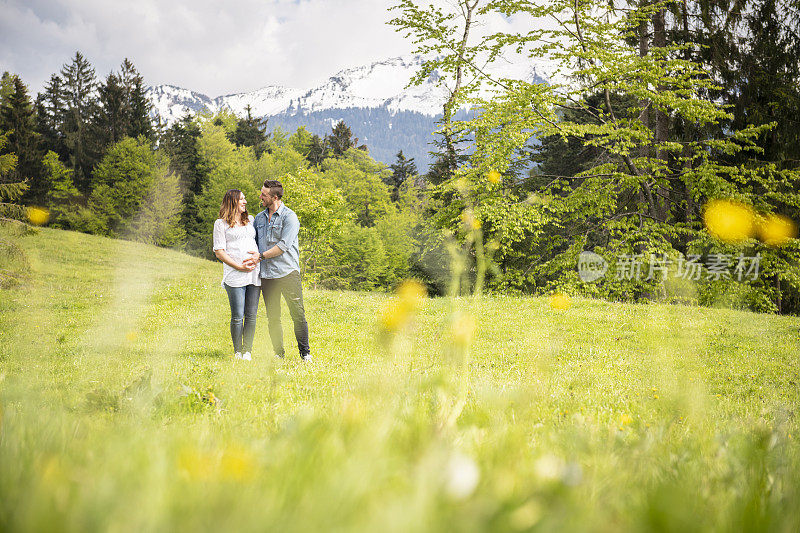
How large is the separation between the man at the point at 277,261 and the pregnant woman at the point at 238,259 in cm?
15

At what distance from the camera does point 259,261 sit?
6.25 m

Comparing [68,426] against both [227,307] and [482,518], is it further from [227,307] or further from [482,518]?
[227,307]

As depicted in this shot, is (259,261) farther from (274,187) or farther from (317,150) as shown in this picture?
(317,150)

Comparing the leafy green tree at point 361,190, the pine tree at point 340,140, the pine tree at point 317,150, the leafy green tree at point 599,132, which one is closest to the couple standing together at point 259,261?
the leafy green tree at point 599,132

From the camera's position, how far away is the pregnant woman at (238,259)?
19.8ft

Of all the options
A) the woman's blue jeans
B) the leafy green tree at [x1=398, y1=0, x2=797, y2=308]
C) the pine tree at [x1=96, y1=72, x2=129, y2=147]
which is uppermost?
the pine tree at [x1=96, y1=72, x2=129, y2=147]

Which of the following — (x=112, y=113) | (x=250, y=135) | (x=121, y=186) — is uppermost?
(x=250, y=135)

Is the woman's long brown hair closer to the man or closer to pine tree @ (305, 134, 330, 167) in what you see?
the man

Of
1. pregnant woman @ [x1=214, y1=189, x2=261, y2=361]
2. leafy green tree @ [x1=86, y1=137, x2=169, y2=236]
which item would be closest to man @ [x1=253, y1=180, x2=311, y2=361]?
pregnant woman @ [x1=214, y1=189, x2=261, y2=361]

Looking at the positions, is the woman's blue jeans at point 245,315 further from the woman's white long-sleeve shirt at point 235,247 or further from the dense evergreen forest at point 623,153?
the dense evergreen forest at point 623,153

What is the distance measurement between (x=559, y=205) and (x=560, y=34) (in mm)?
4640

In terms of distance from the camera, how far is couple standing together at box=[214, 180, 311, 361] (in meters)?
6.09

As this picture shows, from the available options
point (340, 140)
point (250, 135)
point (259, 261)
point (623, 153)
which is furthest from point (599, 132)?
point (250, 135)

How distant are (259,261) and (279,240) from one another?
1.44 feet
